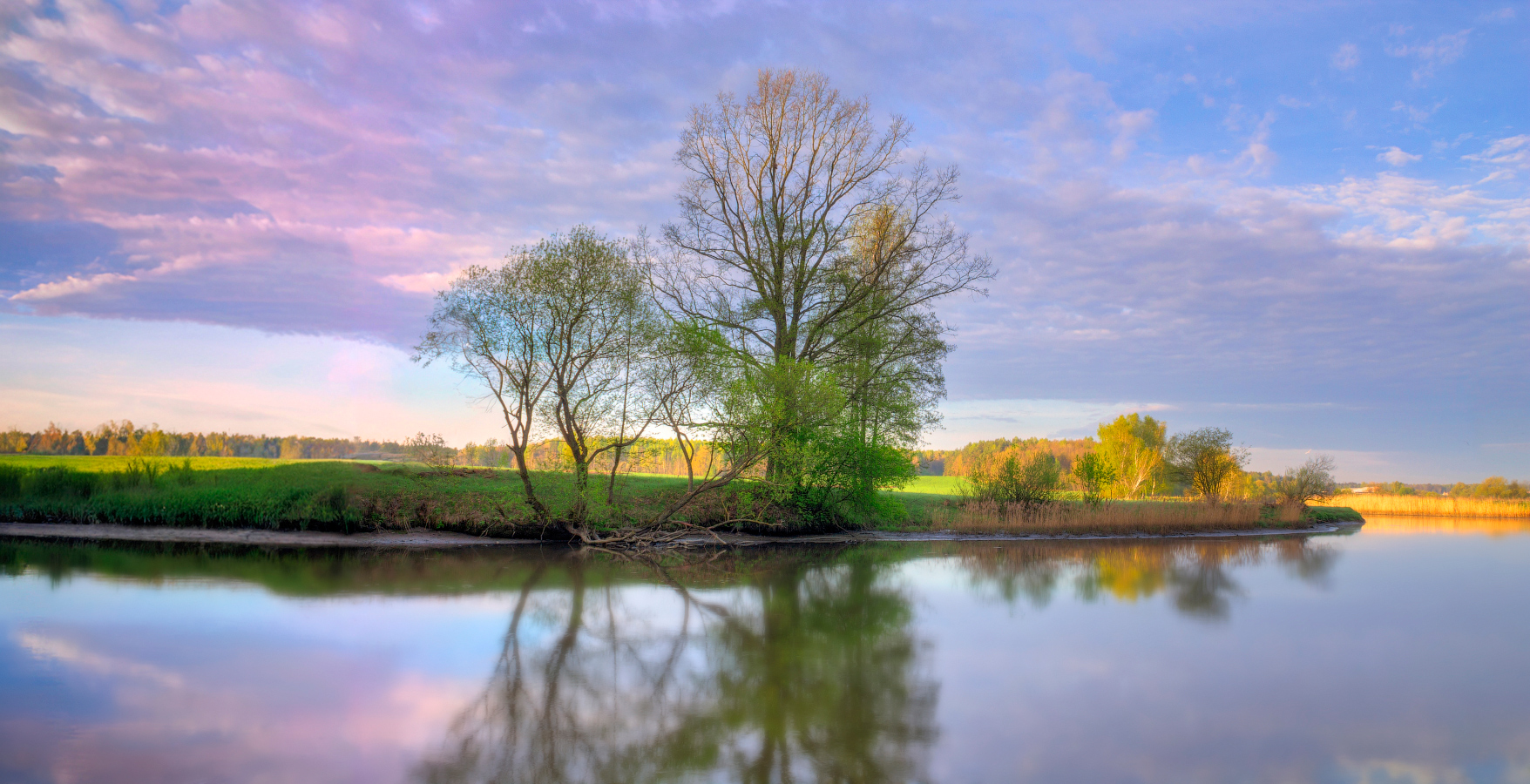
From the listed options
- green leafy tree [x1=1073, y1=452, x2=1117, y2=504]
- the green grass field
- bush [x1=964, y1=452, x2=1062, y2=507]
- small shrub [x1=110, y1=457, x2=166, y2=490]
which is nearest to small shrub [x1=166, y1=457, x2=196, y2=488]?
the green grass field

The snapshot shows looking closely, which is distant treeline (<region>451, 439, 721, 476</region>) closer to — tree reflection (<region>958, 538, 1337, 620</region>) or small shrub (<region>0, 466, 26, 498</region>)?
tree reflection (<region>958, 538, 1337, 620</region>)

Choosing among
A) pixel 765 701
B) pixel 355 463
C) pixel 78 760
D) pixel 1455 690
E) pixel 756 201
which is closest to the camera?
pixel 78 760

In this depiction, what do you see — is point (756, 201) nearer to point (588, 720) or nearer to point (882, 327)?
point (882, 327)

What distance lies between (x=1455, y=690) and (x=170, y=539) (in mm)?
25000

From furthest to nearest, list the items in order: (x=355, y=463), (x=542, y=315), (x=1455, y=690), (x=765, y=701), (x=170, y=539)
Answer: (x=355, y=463), (x=542, y=315), (x=170, y=539), (x=1455, y=690), (x=765, y=701)

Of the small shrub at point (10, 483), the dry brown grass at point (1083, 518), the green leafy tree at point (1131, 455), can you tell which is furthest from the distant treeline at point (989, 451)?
the small shrub at point (10, 483)

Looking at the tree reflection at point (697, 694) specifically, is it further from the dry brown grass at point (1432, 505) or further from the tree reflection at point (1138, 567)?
the dry brown grass at point (1432, 505)

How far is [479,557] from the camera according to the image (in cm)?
1792

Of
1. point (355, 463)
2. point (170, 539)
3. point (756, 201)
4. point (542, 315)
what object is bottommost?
point (170, 539)

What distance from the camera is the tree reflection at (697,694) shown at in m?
5.49

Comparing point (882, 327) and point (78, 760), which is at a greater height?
point (882, 327)

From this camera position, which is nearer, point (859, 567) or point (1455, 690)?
point (1455, 690)

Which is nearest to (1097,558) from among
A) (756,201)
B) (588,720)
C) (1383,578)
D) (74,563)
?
(1383,578)

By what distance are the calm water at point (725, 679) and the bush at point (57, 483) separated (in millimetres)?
6633
